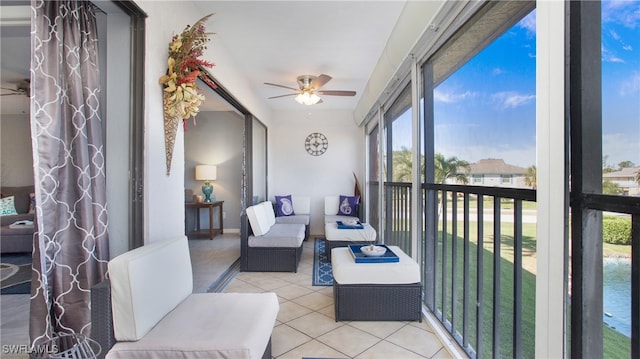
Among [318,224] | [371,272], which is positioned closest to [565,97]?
[371,272]

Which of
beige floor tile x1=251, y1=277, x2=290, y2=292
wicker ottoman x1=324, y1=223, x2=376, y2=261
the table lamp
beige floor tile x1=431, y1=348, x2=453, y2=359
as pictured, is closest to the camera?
beige floor tile x1=431, y1=348, x2=453, y2=359

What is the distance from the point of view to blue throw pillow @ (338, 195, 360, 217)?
5590 mm

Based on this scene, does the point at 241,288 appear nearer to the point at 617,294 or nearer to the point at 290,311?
the point at 290,311

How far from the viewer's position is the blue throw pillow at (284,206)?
5617 millimetres

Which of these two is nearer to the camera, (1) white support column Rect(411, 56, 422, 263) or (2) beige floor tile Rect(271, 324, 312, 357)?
(2) beige floor tile Rect(271, 324, 312, 357)

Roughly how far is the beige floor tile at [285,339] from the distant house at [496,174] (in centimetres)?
161

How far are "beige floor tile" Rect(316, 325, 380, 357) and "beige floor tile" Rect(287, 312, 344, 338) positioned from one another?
2.3 inches

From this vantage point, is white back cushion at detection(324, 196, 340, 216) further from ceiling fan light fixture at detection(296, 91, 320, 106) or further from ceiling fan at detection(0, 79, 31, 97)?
ceiling fan at detection(0, 79, 31, 97)

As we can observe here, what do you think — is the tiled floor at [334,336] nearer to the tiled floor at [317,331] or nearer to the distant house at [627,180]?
the tiled floor at [317,331]

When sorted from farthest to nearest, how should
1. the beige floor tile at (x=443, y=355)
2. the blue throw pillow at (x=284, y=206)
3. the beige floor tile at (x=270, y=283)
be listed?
the blue throw pillow at (x=284, y=206) < the beige floor tile at (x=270, y=283) < the beige floor tile at (x=443, y=355)

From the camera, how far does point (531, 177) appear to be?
1270 mm

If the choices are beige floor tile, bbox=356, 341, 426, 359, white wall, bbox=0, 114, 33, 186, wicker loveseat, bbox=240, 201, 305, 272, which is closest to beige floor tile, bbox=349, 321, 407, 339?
beige floor tile, bbox=356, 341, 426, 359

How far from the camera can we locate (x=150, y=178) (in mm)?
1846

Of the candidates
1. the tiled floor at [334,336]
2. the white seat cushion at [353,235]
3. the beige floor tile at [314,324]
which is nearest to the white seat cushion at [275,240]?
the white seat cushion at [353,235]
